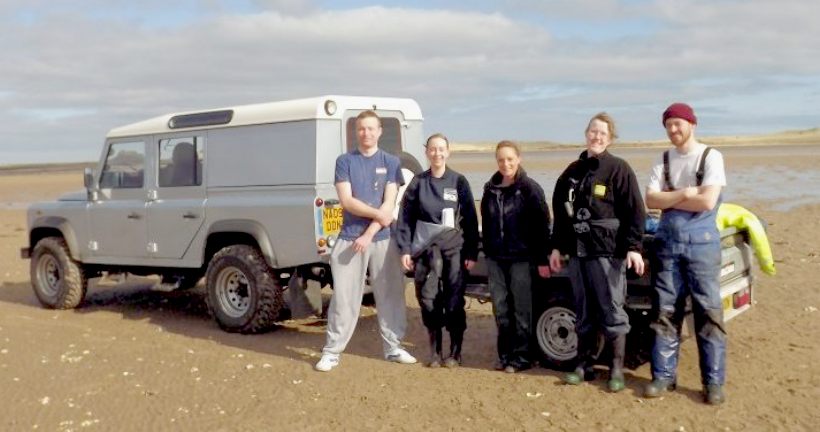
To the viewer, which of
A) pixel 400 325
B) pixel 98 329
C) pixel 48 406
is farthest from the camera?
pixel 98 329

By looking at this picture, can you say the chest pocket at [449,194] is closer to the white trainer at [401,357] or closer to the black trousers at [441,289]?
the black trousers at [441,289]

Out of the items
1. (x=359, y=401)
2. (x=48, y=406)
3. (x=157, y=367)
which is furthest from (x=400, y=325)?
(x=48, y=406)

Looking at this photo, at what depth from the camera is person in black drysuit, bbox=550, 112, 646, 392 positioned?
5.61 meters

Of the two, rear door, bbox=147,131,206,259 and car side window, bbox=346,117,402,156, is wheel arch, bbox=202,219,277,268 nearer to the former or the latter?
rear door, bbox=147,131,206,259

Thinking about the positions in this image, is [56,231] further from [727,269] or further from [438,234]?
[727,269]

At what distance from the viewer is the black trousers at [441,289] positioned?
20.9 feet

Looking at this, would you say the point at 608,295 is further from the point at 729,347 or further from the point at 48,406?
the point at 48,406

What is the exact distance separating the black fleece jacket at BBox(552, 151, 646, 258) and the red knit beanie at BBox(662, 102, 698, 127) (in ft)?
1.44

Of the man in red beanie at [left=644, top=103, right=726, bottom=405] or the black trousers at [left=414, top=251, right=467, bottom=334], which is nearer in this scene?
the man in red beanie at [left=644, top=103, right=726, bottom=405]

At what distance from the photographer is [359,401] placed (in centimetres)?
588

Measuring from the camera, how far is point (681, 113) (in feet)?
17.7

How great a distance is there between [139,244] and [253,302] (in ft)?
5.92

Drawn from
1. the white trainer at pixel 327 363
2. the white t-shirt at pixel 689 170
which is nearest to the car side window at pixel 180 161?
the white trainer at pixel 327 363

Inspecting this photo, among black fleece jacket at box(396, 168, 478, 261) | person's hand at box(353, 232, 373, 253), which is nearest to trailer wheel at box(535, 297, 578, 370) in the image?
black fleece jacket at box(396, 168, 478, 261)
